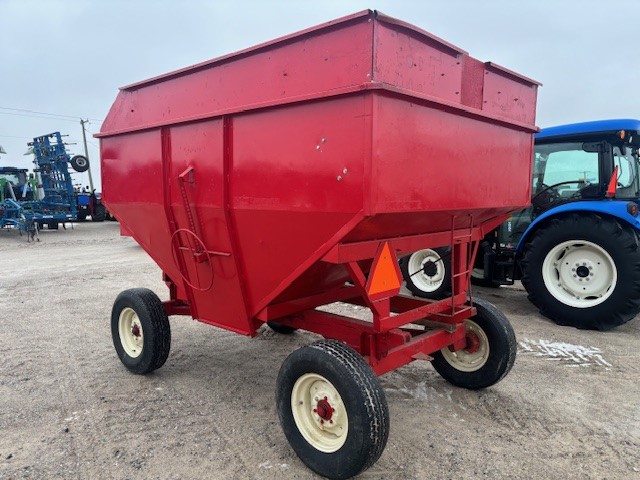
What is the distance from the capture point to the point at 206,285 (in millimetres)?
3463

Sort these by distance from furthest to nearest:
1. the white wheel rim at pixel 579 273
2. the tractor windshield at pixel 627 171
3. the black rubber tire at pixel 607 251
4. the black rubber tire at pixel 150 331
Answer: the tractor windshield at pixel 627 171 → the white wheel rim at pixel 579 273 → the black rubber tire at pixel 607 251 → the black rubber tire at pixel 150 331

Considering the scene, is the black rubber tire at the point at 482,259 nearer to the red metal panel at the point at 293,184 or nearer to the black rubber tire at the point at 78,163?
the red metal panel at the point at 293,184

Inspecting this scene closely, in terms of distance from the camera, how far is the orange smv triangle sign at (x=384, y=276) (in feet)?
8.52

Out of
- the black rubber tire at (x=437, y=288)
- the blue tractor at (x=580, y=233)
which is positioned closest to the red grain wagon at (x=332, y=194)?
the blue tractor at (x=580, y=233)

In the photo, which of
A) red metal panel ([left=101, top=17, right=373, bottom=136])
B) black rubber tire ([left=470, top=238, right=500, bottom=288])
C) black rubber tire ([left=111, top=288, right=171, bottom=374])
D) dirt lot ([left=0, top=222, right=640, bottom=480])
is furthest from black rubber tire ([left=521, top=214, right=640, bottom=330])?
black rubber tire ([left=111, top=288, right=171, bottom=374])

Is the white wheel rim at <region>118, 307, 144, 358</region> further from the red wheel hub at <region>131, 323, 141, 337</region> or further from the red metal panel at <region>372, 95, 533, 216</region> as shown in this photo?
the red metal panel at <region>372, 95, 533, 216</region>

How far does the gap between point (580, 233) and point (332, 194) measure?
3.79 metres

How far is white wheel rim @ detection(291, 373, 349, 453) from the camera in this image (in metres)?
2.58

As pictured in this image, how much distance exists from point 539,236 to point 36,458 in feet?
16.6

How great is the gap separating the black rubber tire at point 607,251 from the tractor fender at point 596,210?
0.22 feet

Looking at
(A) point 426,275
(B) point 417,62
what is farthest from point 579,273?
(B) point 417,62

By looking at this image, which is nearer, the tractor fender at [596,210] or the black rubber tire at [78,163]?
the tractor fender at [596,210]

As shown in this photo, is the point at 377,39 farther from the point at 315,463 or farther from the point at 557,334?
the point at 557,334

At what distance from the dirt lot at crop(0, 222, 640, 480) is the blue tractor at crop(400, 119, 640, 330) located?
0.32 meters
